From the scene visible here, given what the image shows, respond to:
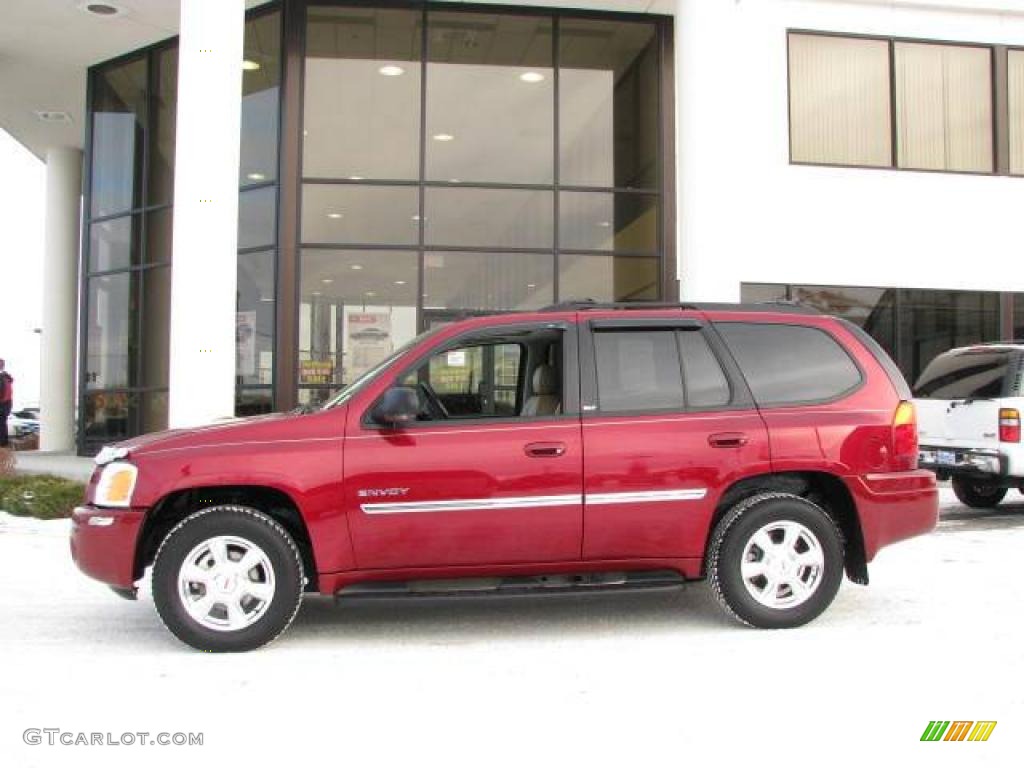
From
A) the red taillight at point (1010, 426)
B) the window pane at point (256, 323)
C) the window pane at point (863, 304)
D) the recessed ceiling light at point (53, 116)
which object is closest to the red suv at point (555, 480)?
the red taillight at point (1010, 426)

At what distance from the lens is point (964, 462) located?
9148 mm

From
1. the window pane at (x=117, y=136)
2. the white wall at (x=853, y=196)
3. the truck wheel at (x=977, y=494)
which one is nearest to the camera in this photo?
the truck wheel at (x=977, y=494)

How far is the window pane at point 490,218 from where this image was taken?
13.6 metres

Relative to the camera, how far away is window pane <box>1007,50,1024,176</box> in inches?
603

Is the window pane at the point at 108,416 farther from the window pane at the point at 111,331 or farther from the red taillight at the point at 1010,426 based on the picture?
the red taillight at the point at 1010,426

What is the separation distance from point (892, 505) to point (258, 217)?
10.6m

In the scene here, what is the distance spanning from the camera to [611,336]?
526 cm

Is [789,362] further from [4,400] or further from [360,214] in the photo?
[4,400]

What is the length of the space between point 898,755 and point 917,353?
12299mm

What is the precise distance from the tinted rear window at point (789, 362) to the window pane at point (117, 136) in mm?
12945

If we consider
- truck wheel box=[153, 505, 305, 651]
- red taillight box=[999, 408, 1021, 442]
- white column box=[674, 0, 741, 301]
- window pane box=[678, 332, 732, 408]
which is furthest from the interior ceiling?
truck wheel box=[153, 505, 305, 651]

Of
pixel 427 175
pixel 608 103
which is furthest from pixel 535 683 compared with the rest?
pixel 608 103

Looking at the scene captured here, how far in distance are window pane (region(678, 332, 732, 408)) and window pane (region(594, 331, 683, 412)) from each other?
0.05 metres

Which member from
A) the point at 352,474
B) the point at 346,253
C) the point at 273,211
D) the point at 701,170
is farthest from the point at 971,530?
the point at 273,211
